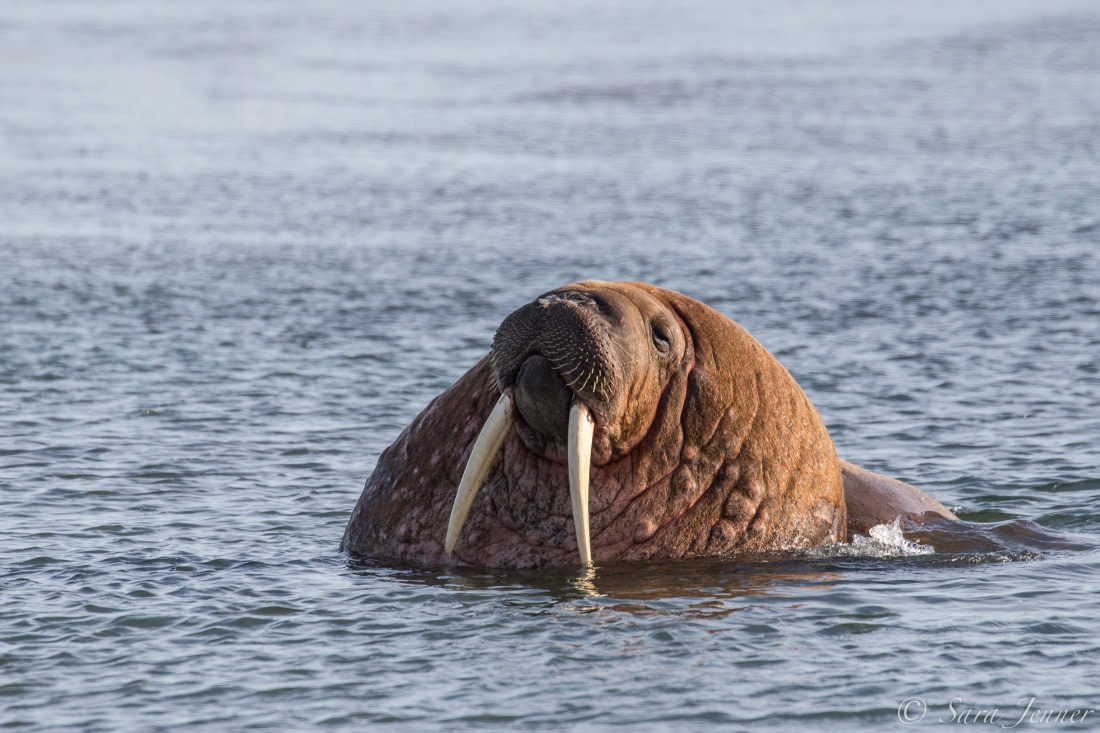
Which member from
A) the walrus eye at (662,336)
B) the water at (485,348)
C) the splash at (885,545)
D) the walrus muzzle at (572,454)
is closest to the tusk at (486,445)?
the walrus muzzle at (572,454)

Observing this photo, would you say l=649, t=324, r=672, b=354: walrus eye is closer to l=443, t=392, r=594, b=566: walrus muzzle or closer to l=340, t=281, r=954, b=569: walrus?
l=340, t=281, r=954, b=569: walrus

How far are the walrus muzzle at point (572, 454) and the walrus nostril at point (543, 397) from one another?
0.07 meters

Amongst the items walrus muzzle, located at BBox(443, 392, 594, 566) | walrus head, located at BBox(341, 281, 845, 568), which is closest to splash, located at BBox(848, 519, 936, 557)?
walrus head, located at BBox(341, 281, 845, 568)

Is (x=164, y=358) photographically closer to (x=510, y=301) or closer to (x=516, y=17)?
(x=510, y=301)

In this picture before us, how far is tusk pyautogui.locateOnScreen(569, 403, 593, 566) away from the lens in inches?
305

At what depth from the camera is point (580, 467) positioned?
7.75 meters

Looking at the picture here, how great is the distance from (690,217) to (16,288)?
10533mm

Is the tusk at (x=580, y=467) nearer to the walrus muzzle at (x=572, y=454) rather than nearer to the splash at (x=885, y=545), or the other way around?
the walrus muzzle at (x=572, y=454)

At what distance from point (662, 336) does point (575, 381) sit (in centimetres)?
73

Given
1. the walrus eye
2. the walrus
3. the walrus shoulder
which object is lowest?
the walrus shoulder

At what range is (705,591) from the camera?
823 centimetres

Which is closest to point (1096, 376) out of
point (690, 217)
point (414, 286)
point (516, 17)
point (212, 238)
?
point (414, 286)

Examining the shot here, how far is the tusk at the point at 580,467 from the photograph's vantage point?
305 inches

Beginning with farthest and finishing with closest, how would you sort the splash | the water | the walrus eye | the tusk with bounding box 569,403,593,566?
the splash → the walrus eye → the tusk with bounding box 569,403,593,566 → the water
